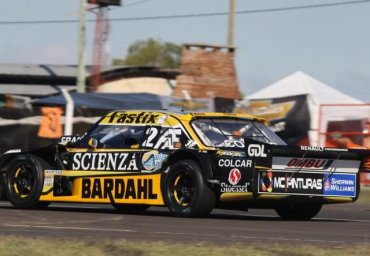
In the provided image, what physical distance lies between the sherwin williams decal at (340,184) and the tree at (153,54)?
81506 mm

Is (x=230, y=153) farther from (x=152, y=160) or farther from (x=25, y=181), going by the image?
(x=25, y=181)

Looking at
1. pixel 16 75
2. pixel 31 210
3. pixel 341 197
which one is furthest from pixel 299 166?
pixel 16 75

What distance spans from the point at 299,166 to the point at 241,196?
0.87 metres

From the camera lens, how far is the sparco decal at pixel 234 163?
41.3 feet

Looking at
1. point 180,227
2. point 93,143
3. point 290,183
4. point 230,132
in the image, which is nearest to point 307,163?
point 290,183

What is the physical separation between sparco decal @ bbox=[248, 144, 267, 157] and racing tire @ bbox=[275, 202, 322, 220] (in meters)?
Answer: 1.43

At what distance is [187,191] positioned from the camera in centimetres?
1292

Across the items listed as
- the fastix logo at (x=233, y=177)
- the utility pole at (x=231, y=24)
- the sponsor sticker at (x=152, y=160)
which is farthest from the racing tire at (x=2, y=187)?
the utility pole at (x=231, y=24)

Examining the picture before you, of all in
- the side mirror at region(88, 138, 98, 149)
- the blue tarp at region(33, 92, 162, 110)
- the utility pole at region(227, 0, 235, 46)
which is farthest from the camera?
the utility pole at region(227, 0, 235, 46)

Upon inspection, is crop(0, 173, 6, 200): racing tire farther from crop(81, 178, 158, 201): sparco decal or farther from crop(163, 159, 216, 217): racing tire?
crop(163, 159, 216, 217): racing tire

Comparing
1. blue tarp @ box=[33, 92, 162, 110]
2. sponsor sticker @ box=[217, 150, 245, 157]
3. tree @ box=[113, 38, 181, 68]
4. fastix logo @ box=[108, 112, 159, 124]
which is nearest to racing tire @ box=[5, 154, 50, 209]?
fastix logo @ box=[108, 112, 159, 124]

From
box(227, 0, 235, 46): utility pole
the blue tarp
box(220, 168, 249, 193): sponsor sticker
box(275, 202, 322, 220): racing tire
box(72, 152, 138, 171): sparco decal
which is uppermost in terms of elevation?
box(227, 0, 235, 46): utility pole

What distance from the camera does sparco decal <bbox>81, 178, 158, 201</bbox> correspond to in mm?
13320

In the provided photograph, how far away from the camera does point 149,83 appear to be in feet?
174
